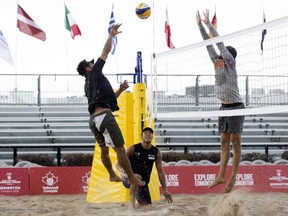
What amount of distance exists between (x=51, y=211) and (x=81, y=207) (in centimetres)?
71

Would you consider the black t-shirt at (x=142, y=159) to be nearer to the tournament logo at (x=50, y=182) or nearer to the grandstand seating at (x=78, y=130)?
the tournament logo at (x=50, y=182)

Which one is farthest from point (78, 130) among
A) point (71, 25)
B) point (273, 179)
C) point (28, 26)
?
point (273, 179)

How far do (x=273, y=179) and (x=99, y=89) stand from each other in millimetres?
6651

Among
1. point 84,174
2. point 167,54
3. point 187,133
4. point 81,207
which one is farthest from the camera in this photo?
point 187,133

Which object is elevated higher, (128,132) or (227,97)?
(227,97)

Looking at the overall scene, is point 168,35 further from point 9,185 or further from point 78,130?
point 9,185

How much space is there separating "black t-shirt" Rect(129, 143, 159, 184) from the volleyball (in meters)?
2.25

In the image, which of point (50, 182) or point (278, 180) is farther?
point (278, 180)

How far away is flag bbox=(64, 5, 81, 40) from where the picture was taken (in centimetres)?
1681

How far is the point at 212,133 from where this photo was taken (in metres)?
18.7

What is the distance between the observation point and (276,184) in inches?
449

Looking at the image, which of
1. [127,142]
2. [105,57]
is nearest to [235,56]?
[105,57]

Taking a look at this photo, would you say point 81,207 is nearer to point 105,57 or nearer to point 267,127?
point 105,57

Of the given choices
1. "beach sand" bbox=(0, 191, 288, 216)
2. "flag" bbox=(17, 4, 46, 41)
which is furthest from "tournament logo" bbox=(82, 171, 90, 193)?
"flag" bbox=(17, 4, 46, 41)
